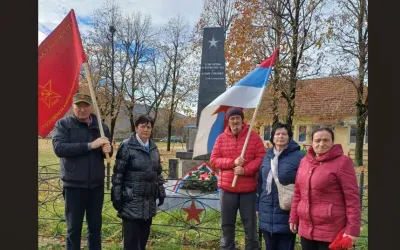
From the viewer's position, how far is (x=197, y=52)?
25.1 meters

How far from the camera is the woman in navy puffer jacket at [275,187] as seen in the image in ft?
10.7

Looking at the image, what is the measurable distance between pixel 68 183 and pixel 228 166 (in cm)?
163

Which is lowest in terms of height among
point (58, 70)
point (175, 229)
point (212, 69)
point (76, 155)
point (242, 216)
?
point (175, 229)

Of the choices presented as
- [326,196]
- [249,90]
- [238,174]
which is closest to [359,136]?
[249,90]

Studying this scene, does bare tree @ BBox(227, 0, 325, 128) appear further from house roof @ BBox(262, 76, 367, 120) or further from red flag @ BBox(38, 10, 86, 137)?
red flag @ BBox(38, 10, 86, 137)

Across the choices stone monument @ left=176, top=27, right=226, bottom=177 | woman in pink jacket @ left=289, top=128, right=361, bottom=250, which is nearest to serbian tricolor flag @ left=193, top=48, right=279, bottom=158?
woman in pink jacket @ left=289, top=128, right=361, bottom=250

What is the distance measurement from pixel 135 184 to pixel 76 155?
0.65 metres

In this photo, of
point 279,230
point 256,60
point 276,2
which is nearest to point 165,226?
point 279,230

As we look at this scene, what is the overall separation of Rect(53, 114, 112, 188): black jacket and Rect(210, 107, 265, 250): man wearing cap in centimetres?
123

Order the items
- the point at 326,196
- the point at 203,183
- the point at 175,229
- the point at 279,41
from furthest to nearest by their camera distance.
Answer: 1. the point at 279,41
2. the point at 203,183
3. the point at 175,229
4. the point at 326,196

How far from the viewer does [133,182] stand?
11.3 ft

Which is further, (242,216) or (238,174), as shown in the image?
(242,216)

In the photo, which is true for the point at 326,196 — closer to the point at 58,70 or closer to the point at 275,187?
the point at 275,187

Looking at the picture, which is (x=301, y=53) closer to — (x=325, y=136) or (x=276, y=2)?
(x=276, y=2)
